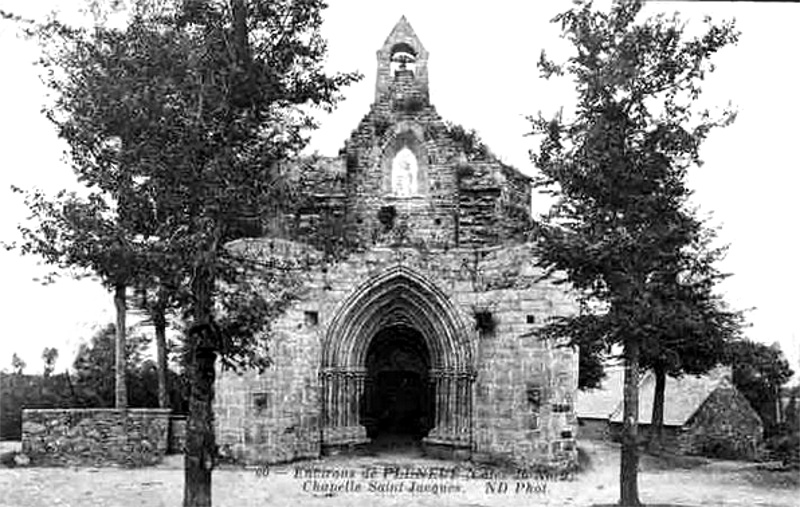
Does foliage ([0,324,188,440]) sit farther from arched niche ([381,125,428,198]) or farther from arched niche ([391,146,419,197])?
arched niche ([391,146,419,197])

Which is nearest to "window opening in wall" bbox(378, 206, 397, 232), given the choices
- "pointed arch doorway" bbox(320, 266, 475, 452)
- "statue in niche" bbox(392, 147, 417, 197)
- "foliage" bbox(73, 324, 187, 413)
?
"statue in niche" bbox(392, 147, 417, 197)

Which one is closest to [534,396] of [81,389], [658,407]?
[658,407]

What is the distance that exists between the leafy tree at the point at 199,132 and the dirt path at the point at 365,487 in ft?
9.55

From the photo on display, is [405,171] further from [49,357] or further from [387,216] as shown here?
[49,357]

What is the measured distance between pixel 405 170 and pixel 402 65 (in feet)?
9.06

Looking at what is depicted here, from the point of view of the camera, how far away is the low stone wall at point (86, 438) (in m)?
15.7

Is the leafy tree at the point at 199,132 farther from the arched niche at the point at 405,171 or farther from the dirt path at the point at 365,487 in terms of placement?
the arched niche at the point at 405,171

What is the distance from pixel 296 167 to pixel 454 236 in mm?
4119

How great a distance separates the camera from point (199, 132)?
10.3m

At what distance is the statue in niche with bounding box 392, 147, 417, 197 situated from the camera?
19.8 meters

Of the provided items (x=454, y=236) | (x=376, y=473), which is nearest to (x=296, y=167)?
(x=454, y=236)

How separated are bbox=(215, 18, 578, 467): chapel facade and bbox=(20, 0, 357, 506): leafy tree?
4.49m

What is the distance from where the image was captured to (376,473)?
15828 mm

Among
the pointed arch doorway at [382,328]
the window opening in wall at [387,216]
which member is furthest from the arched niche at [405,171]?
the pointed arch doorway at [382,328]
